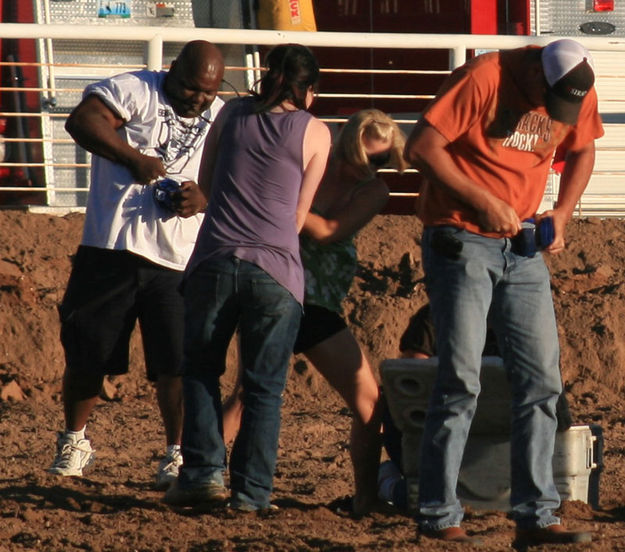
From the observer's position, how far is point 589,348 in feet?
31.3

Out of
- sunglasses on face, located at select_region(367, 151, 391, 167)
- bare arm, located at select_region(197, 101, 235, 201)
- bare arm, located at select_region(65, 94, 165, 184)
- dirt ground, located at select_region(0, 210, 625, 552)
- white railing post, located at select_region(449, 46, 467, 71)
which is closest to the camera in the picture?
dirt ground, located at select_region(0, 210, 625, 552)

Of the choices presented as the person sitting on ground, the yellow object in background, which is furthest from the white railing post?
the person sitting on ground

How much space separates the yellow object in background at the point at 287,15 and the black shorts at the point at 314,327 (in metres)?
5.96

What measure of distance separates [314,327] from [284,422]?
2.90 metres

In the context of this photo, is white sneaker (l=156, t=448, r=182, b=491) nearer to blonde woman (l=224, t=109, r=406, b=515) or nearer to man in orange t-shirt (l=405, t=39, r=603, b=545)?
blonde woman (l=224, t=109, r=406, b=515)

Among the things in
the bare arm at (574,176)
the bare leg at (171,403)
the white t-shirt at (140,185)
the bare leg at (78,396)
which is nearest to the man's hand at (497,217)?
the bare arm at (574,176)

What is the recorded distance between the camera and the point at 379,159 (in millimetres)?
A: 5734

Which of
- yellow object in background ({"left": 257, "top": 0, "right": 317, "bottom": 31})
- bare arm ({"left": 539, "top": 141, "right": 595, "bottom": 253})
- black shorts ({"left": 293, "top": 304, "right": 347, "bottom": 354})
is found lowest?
black shorts ({"left": 293, "top": 304, "right": 347, "bottom": 354})

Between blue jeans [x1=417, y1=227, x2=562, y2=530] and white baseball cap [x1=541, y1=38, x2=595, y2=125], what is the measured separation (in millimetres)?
520

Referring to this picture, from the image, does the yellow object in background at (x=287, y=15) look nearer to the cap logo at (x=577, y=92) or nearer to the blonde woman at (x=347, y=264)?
the blonde woman at (x=347, y=264)

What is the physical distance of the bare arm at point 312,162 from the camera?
539 centimetres

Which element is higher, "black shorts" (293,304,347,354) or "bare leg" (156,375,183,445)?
"black shorts" (293,304,347,354)

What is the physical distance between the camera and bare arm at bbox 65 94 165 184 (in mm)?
5992

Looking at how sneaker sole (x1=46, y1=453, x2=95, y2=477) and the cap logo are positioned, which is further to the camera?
sneaker sole (x1=46, y1=453, x2=95, y2=477)
